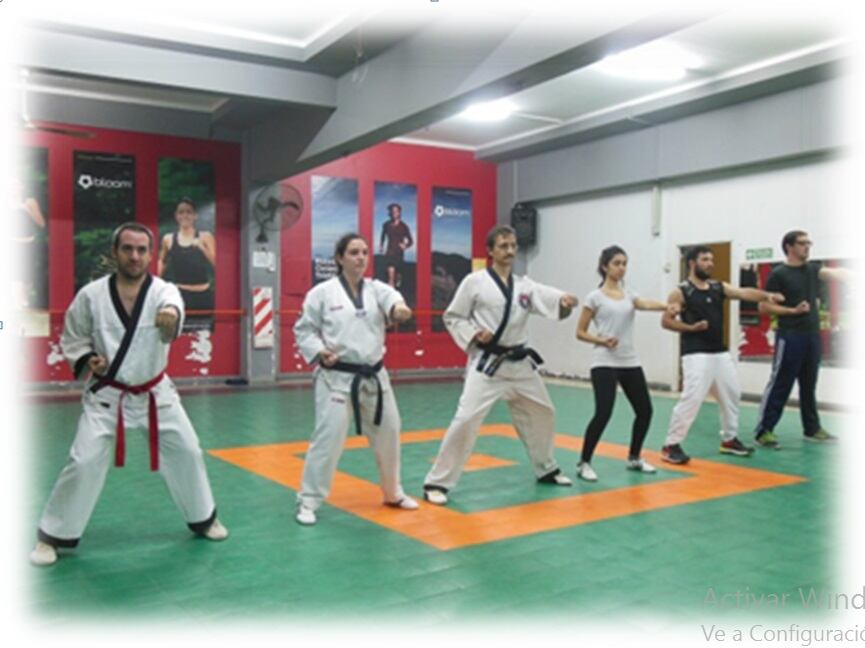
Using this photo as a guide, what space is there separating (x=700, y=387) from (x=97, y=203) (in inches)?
303

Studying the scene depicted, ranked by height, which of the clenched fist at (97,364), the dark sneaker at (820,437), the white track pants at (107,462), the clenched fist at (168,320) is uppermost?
the clenched fist at (168,320)

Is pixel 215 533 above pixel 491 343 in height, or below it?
below

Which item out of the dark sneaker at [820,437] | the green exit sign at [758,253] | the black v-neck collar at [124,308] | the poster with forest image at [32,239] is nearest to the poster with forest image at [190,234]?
the poster with forest image at [32,239]

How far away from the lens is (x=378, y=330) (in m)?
4.10

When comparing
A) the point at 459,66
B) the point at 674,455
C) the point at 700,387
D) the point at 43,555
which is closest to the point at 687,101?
the point at 459,66

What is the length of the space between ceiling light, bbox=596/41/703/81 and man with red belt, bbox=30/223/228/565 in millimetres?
5794

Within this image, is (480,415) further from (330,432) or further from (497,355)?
(330,432)

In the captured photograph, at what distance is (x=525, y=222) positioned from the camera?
12.5m

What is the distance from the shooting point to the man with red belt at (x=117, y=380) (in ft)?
11.2

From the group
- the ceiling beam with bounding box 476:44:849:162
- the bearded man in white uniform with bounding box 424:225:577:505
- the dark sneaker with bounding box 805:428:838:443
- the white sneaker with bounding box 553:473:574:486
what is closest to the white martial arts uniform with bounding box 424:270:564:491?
the bearded man in white uniform with bounding box 424:225:577:505

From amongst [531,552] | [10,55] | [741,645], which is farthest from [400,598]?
[10,55]

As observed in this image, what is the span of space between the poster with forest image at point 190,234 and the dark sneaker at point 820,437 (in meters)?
7.41

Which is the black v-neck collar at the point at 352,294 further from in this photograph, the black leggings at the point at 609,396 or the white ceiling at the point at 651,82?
the white ceiling at the point at 651,82

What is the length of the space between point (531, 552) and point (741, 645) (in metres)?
1.09
